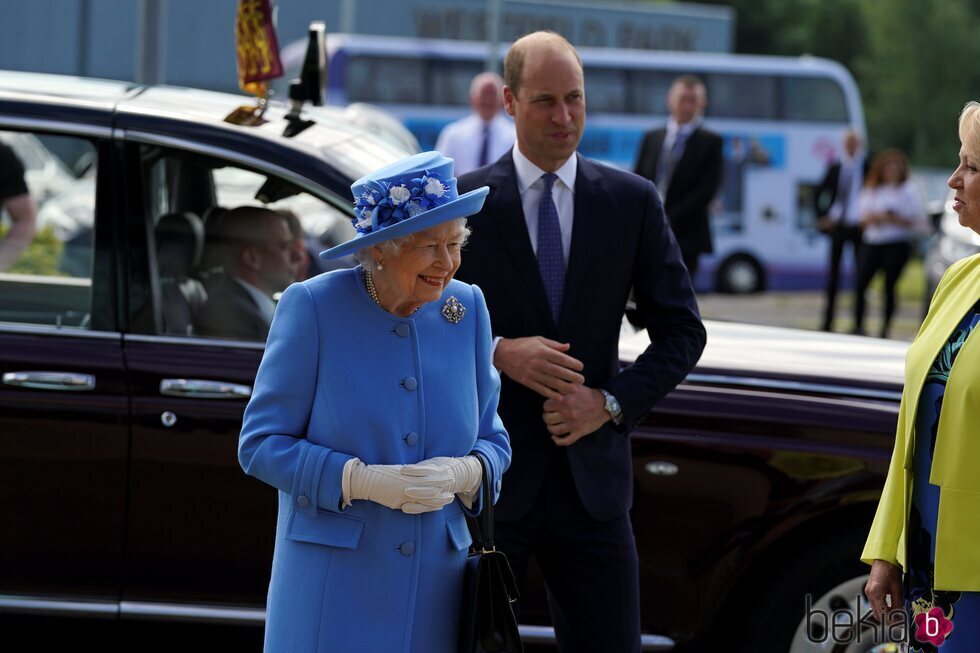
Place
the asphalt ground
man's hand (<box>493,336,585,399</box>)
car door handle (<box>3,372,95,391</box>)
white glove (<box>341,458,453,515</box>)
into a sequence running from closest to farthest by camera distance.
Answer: white glove (<box>341,458,453,515</box>)
man's hand (<box>493,336,585,399</box>)
car door handle (<box>3,372,95,391</box>)
the asphalt ground

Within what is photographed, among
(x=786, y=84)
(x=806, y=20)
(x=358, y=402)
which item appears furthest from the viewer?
(x=806, y=20)

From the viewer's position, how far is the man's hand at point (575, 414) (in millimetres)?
3461

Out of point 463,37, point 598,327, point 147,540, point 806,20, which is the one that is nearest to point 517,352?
point 598,327

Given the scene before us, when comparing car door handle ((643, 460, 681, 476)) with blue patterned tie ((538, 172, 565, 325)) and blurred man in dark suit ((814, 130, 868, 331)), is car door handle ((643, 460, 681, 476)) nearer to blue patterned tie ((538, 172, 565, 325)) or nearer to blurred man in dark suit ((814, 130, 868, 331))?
blue patterned tie ((538, 172, 565, 325))

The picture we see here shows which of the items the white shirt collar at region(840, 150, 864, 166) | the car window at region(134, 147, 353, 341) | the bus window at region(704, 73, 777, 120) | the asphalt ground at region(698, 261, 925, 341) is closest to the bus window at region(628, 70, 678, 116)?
the bus window at region(704, 73, 777, 120)

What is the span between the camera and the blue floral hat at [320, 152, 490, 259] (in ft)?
9.21

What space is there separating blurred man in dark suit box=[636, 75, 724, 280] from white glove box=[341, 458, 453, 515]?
790 centimetres

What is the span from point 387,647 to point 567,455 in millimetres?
861

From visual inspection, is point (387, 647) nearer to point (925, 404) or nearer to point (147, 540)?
point (925, 404)

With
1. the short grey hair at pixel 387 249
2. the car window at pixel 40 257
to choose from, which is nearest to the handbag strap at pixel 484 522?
the short grey hair at pixel 387 249

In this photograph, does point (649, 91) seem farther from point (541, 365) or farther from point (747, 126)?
point (541, 365)

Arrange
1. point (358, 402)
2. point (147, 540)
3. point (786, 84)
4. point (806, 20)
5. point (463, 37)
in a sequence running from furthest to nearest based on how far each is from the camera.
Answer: point (806, 20), point (463, 37), point (786, 84), point (147, 540), point (358, 402)

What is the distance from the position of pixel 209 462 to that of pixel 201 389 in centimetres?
21

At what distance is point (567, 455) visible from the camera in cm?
353
